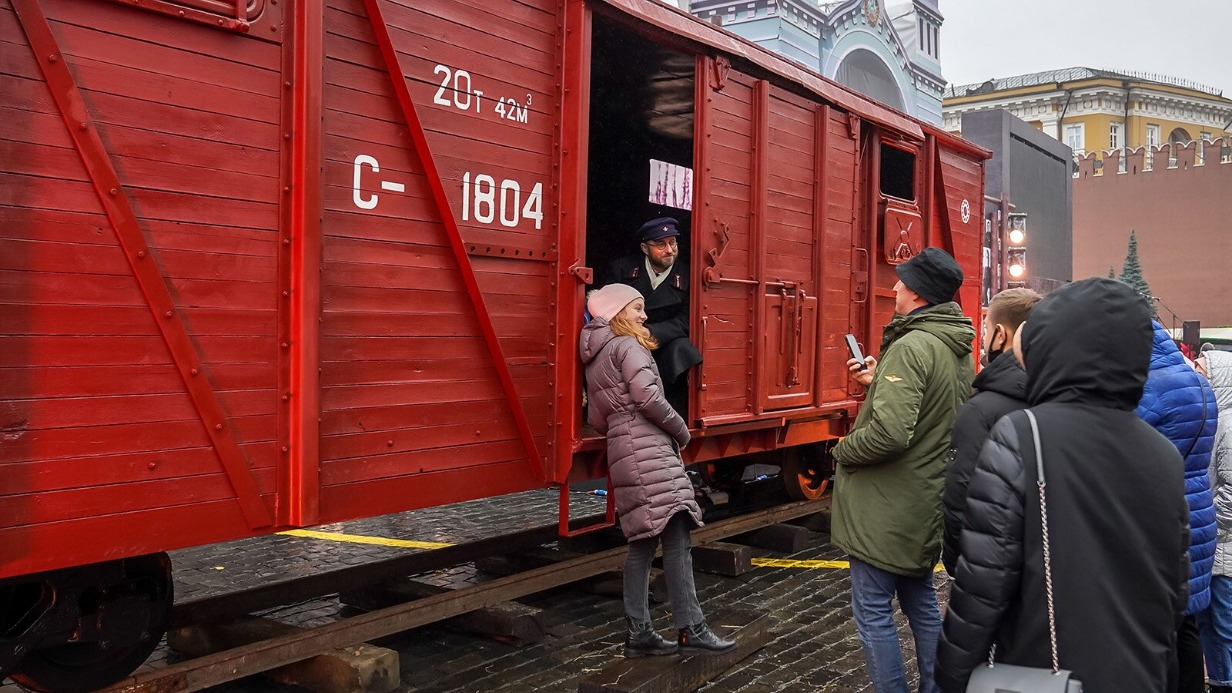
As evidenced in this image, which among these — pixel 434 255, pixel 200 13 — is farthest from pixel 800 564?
pixel 200 13

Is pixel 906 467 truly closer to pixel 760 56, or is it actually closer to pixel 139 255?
pixel 139 255

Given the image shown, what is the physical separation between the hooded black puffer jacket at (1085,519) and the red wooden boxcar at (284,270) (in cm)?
261

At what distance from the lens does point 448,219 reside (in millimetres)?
4402

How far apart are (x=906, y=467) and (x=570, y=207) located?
220 cm

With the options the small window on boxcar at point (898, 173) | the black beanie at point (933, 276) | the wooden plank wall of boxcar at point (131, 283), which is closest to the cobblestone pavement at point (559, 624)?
the wooden plank wall of boxcar at point (131, 283)

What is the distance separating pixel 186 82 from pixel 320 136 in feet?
1.75

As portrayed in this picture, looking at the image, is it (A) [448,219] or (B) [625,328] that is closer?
(A) [448,219]

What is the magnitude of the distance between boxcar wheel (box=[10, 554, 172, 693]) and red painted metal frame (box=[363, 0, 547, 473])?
5.55ft

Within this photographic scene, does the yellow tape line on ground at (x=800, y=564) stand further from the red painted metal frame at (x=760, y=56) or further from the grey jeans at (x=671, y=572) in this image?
the red painted metal frame at (x=760, y=56)

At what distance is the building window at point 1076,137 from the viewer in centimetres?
5953

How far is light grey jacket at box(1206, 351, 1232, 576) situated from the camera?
4.21m

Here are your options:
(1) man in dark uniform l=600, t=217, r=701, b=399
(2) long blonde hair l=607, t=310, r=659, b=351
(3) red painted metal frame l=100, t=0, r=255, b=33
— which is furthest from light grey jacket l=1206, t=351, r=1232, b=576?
(3) red painted metal frame l=100, t=0, r=255, b=33

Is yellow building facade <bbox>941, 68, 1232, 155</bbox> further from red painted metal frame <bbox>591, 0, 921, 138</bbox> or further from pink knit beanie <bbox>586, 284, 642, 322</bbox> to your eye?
pink knit beanie <bbox>586, 284, 642, 322</bbox>

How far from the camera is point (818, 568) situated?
23.2 feet
